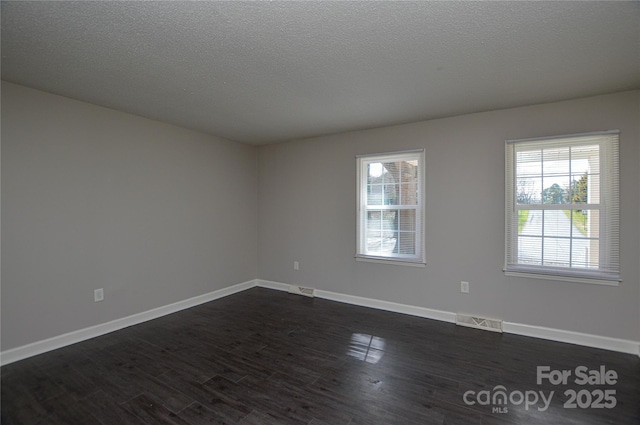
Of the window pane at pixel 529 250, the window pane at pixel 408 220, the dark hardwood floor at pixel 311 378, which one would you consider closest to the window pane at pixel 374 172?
the window pane at pixel 408 220

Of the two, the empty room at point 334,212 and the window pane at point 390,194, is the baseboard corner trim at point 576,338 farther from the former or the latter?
the window pane at point 390,194

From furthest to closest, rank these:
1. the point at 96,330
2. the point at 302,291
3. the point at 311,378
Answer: the point at 302,291 < the point at 96,330 < the point at 311,378

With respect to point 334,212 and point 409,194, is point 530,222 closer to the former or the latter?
point 409,194

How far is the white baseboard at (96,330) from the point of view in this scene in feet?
8.56

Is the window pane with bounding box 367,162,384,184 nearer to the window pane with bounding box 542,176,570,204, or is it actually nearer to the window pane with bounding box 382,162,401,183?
the window pane with bounding box 382,162,401,183

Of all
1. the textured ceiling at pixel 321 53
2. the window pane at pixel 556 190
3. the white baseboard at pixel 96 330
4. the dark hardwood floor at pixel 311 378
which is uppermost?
the textured ceiling at pixel 321 53

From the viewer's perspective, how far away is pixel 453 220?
3549mm

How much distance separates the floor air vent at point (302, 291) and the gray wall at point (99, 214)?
103cm

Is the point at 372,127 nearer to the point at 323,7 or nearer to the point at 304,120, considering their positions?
the point at 304,120

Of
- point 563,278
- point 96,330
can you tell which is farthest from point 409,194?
point 96,330

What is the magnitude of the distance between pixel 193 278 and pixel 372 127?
320 centimetres

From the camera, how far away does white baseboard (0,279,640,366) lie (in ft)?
8.93

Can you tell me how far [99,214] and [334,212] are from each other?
2.83 meters

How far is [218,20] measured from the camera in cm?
177
